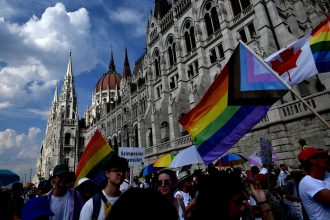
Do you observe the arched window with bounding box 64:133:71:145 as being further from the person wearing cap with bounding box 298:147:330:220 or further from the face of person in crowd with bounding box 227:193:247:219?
the face of person in crowd with bounding box 227:193:247:219

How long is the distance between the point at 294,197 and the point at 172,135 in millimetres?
18532

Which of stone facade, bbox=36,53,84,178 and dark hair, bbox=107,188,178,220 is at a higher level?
stone facade, bbox=36,53,84,178

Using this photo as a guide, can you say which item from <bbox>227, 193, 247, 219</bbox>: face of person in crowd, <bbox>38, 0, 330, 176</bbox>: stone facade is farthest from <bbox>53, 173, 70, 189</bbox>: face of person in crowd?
<bbox>38, 0, 330, 176</bbox>: stone facade

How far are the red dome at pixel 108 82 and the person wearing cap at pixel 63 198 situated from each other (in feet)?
218

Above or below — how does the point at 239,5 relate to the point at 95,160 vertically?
above

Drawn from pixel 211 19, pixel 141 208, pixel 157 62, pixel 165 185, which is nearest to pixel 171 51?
pixel 157 62

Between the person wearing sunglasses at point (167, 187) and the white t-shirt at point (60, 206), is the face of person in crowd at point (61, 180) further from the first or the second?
the person wearing sunglasses at point (167, 187)

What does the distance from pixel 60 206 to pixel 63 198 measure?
0.14m

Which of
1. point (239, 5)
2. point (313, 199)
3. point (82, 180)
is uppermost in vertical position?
point (239, 5)

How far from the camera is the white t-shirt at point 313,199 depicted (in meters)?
2.53

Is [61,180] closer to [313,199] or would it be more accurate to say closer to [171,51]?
[313,199]

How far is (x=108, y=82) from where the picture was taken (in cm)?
7125

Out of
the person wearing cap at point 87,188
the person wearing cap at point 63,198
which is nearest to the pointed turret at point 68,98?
the person wearing cap at point 87,188

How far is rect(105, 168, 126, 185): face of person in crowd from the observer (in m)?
2.97
